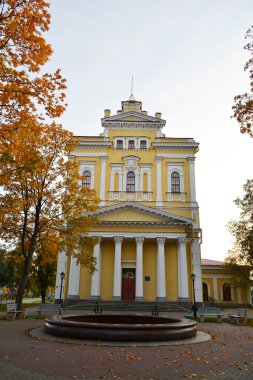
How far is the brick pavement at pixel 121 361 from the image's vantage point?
6660 millimetres

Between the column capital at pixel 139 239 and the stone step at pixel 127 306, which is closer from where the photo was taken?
the stone step at pixel 127 306

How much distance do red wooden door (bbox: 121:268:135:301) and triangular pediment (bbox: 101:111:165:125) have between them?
16561mm

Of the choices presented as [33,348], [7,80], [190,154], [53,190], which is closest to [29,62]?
[7,80]

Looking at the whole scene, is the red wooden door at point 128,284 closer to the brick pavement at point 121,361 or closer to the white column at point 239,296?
the white column at point 239,296

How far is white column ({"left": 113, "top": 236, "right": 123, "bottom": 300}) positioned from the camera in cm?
2730

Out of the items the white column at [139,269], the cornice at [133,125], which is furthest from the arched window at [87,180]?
the white column at [139,269]

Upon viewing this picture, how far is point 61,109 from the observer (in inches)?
385

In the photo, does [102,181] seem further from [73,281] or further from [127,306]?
[127,306]

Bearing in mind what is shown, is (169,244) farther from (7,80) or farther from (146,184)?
(7,80)

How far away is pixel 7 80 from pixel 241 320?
17.4 metres

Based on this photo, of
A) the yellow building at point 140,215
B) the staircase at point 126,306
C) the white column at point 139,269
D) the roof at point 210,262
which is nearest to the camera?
the staircase at point 126,306

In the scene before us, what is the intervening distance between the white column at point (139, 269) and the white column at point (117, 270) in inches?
62.0

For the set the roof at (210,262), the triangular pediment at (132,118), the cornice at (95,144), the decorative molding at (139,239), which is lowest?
the roof at (210,262)

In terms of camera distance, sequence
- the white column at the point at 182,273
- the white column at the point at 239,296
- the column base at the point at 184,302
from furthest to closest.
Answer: the white column at the point at 239,296, the white column at the point at 182,273, the column base at the point at 184,302
